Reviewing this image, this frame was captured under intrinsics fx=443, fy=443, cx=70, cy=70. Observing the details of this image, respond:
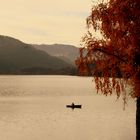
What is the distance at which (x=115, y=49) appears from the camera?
29.3 metres

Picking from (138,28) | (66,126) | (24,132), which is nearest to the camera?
(138,28)

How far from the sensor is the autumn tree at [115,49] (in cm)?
2825

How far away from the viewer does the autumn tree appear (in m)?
28.2

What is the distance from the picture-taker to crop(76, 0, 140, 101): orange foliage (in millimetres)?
28250

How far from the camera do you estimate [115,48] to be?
96.0 feet

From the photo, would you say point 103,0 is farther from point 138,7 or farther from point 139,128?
point 139,128

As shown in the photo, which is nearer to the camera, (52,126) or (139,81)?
(139,81)

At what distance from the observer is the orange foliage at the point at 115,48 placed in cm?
2825

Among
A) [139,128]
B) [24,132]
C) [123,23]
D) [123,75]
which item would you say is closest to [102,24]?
[123,23]

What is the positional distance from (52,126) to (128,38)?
56724 mm

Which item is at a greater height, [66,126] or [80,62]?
[80,62]

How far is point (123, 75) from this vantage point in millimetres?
29578

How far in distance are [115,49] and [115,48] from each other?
0.07 m

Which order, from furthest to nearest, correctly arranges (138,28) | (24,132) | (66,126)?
1. (66,126)
2. (24,132)
3. (138,28)
